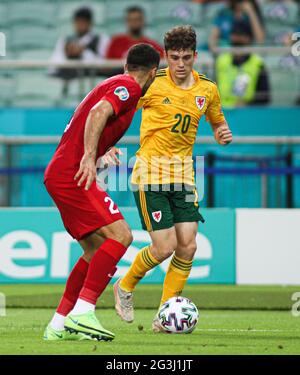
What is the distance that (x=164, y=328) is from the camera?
9.41 m

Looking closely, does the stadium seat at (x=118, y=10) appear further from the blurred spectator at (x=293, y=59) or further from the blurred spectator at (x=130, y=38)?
the blurred spectator at (x=293, y=59)

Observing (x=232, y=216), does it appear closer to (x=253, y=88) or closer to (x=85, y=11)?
(x=253, y=88)

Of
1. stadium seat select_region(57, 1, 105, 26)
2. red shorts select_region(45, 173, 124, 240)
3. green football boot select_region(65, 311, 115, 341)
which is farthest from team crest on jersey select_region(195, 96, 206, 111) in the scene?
stadium seat select_region(57, 1, 105, 26)

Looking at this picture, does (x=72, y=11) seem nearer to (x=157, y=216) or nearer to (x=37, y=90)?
(x=37, y=90)

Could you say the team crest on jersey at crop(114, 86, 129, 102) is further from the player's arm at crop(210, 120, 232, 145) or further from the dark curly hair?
the player's arm at crop(210, 120, 232, 145)

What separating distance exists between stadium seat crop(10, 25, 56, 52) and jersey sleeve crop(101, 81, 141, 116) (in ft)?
39.9

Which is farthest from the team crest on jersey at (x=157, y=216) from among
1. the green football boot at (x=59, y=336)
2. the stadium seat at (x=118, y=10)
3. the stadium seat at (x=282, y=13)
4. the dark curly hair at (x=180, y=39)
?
the stadium seat at (x=118, y=10)

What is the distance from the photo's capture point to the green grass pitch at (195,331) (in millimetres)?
8000

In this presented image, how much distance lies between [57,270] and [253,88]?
4.96 meters

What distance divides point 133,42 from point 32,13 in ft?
9.67

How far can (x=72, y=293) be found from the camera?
877cm

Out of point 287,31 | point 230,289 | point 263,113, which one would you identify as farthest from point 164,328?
point 287,31

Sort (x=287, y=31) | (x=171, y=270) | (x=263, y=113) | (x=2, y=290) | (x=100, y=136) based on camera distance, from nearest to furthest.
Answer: (x=100, y=136) → (x=171, y=270) → (x=2, y=290) → (x=263, y=113) → (x=287, y=31)

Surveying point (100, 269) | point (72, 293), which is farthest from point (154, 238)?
point (100, 269)
